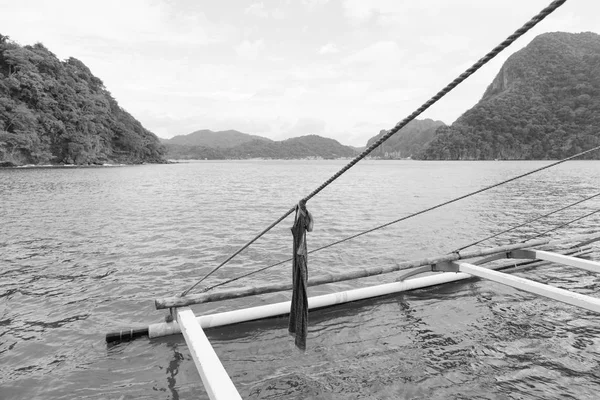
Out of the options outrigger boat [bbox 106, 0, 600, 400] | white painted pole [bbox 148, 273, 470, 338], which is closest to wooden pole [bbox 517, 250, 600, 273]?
outrigger boat [bbox 106, 0, 600, 400]

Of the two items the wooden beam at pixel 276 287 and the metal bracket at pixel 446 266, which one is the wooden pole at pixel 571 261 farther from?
the metal bracket at pixel 446 266

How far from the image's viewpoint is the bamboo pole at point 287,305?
6.60m

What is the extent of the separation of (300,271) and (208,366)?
61.1 inches

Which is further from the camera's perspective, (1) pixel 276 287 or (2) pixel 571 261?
(2) pixel 571 261

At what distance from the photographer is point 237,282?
10227mm

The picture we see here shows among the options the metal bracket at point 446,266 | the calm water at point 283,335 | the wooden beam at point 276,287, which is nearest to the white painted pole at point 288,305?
the calm water at point 283,335

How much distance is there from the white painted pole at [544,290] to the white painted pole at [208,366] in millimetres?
5988

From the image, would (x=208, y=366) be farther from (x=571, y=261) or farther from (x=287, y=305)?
(x=571, y=261)

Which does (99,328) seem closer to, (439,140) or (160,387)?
(160,387)

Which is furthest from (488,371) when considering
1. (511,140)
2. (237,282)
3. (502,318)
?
(511,140)

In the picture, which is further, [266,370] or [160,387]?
[266,370]

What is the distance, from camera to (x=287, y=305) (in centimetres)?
721

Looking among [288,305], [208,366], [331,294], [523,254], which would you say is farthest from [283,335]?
[523,254]

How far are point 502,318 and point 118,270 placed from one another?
436 inches
